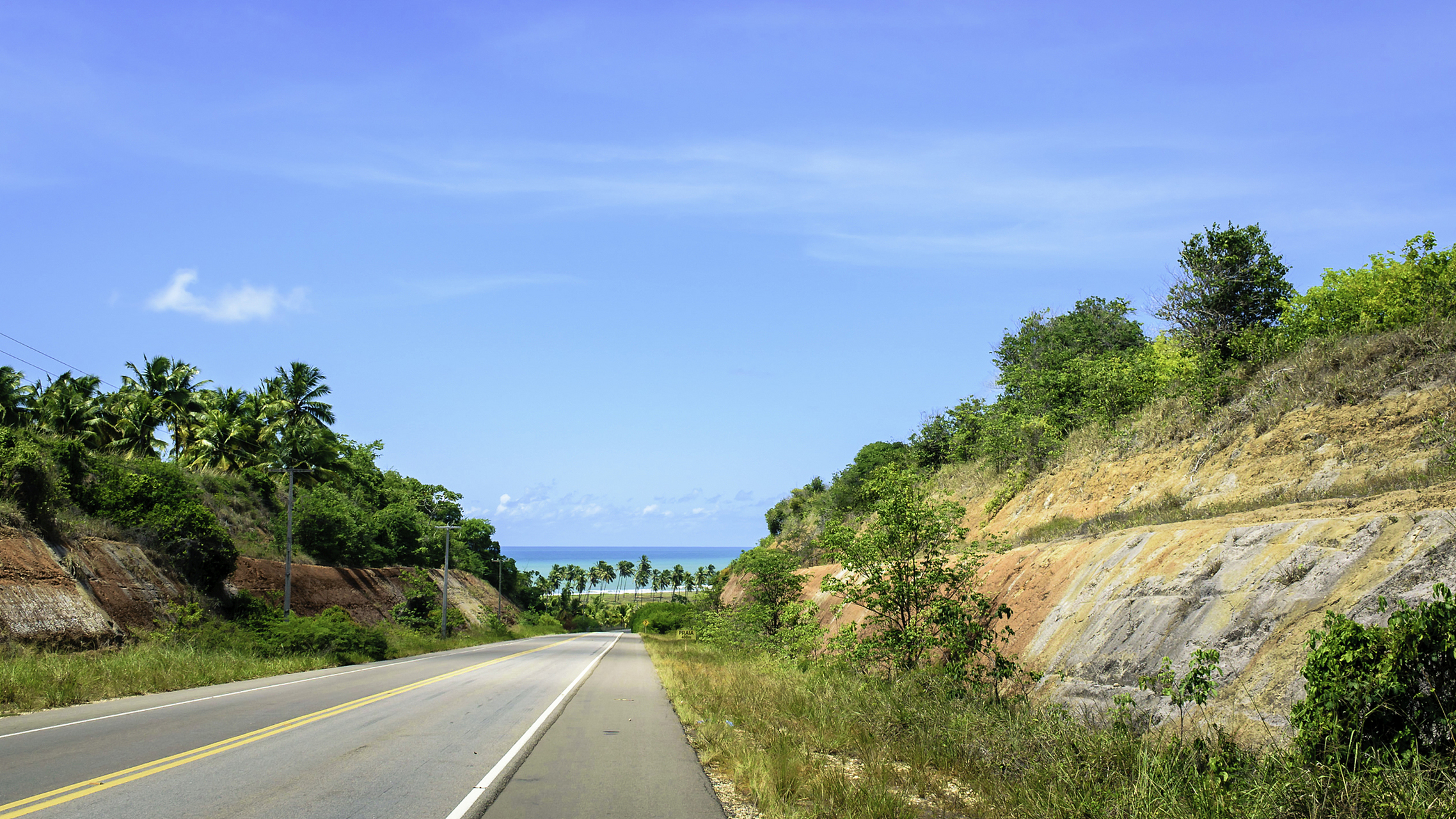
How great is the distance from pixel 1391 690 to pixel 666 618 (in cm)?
8319

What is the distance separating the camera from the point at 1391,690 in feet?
20.1

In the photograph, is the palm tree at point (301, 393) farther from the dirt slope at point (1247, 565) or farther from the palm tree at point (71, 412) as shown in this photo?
the dirt slope at point (1247, 565)

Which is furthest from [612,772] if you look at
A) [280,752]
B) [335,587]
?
[335,587]

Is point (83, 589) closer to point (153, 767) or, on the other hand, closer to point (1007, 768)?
point (153, 767)

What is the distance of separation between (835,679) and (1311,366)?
11099 mm

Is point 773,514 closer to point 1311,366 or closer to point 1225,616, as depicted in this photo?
point 1311,366

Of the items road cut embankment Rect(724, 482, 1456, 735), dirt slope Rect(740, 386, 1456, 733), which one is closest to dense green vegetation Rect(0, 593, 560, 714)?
dirt slope Rect(740, 386, 1456, 733)

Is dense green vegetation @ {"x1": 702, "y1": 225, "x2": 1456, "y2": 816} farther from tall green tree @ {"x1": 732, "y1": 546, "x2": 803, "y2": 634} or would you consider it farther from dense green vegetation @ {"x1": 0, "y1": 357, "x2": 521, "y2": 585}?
dense green vegetation @ {"x1": 0, "y1": 357, "x2": 521, "y2": 585}

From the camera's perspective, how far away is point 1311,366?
16062 mm

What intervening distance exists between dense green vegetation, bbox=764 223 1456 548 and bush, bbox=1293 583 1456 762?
32.9 ft

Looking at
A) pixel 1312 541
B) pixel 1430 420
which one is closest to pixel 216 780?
pixel 1312 541

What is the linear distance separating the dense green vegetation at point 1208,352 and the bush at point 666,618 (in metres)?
45.9

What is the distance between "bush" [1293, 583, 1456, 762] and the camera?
6074 mm

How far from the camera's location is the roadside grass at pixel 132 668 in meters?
15.1
